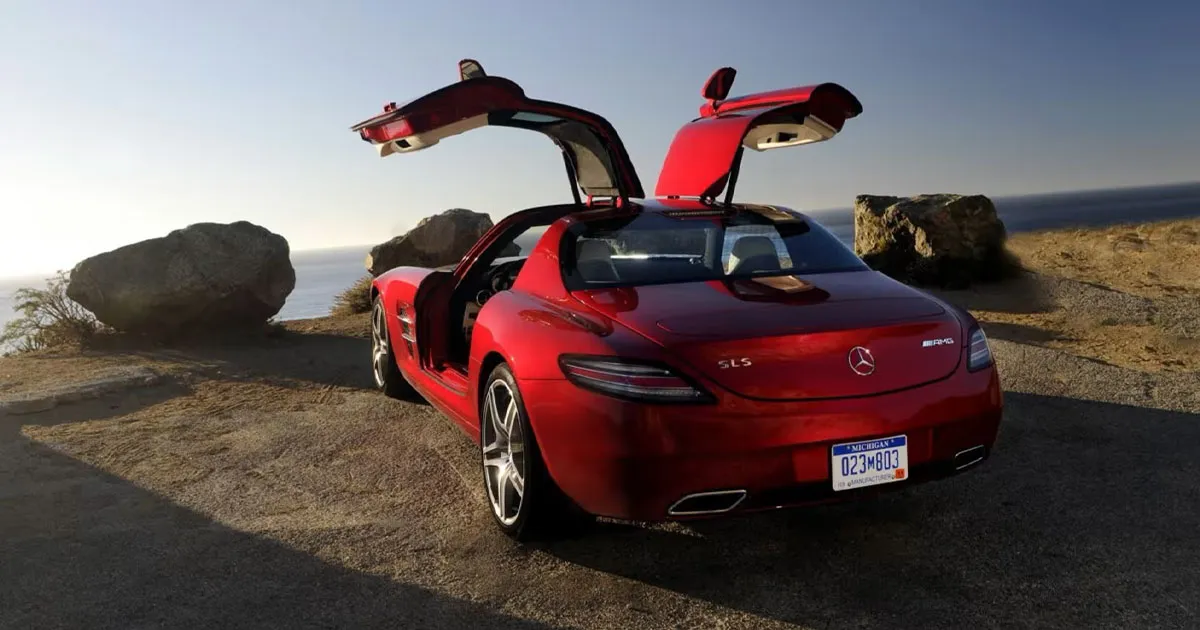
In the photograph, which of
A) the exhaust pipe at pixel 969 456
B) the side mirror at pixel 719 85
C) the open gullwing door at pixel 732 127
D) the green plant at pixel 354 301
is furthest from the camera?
the green plant at pixel 354 301

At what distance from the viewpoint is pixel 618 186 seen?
575cm

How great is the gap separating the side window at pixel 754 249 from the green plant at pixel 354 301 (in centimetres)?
1038

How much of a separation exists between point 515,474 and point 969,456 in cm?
176

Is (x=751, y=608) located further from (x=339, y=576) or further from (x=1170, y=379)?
(x=1170, y=379)

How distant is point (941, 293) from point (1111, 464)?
7.04 meters

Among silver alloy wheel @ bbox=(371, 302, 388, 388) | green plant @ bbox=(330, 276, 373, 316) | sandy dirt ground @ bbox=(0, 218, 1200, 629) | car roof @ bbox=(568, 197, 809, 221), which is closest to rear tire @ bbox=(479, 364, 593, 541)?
sandy dirt ground @ bbox=(0, 218, 1200, 629)

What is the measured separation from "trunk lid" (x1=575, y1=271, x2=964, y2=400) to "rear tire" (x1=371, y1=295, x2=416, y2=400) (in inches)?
135

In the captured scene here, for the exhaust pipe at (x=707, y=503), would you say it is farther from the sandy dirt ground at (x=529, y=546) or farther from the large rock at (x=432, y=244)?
the large rock at (x=432, y=244)

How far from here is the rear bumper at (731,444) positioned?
2857 mm

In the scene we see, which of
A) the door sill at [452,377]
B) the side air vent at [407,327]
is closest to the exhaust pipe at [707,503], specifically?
the door sill at [452,377]

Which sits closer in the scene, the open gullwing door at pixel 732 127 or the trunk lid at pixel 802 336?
the trunk lid at pixel 802 336

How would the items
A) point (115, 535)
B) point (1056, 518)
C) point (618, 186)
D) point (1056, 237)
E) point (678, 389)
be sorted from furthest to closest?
point (1056, 237) → point (618, 186) → point (115, 535) → point (1056, 518) → point (678, 389)

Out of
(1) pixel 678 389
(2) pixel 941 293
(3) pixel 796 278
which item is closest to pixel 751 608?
(1) pixel 678 389

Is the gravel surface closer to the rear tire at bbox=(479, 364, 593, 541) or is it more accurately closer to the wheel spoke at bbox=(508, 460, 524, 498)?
the rear tire at bbox=(479, 364, 593, 541)
